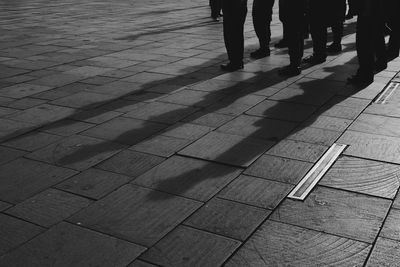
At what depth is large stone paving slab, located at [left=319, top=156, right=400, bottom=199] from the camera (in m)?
3.63

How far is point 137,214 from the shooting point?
3379mm

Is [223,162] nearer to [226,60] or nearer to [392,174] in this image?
[392,174]

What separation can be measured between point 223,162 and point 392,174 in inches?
55.0

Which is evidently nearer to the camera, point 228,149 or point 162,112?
point 228,149

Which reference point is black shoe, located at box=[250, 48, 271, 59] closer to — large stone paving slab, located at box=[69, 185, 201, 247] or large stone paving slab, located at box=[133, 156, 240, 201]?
large stone paving slab, located at box=[133, 156, 240, 201]

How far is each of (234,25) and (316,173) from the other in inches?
158

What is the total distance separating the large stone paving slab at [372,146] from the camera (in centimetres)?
421

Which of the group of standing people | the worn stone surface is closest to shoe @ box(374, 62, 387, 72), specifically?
the group of standing people

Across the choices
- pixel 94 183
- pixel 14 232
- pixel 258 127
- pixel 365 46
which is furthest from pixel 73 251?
pixel 365 46

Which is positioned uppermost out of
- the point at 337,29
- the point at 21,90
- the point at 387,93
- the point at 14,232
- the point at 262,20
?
the point at 262,20

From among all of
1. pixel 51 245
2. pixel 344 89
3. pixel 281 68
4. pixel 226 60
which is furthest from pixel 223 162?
pixel 226 60

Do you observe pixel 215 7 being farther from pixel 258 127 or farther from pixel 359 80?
pixel 258 127

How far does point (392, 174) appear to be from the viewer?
386 cm

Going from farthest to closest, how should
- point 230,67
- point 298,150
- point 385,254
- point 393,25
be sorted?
point 393,25, point 230,67, point 298,150, point 385,254
